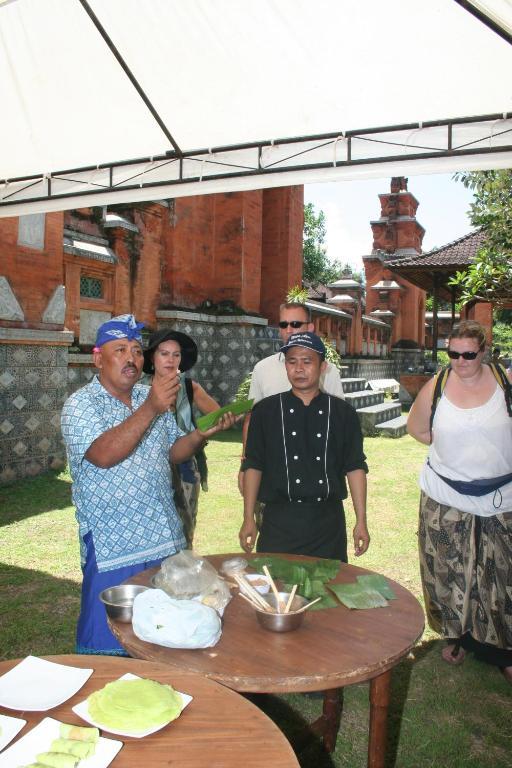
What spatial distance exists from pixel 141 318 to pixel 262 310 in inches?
178

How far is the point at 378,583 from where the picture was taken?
2455 mm

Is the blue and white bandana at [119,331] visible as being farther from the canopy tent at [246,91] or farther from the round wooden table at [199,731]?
the canopy tent at [246,91]

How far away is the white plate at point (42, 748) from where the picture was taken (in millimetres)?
1294

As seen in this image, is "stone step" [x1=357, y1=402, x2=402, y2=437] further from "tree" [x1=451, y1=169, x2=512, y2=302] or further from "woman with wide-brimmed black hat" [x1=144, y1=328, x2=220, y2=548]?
"woman with wide-brimmed black hat" [x1=144, y1=328, x2=220, y2=548]

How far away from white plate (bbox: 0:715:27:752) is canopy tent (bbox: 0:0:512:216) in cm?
372

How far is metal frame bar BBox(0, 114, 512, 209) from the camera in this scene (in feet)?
12.8

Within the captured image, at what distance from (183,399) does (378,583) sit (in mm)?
1956

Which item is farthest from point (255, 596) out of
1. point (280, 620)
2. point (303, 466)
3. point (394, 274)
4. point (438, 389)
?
point (394, 274)

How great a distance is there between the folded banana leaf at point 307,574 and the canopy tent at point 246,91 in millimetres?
2852

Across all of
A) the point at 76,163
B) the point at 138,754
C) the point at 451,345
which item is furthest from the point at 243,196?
the point at 138,754

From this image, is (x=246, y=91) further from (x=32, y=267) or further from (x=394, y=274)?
(x=394, y=274)

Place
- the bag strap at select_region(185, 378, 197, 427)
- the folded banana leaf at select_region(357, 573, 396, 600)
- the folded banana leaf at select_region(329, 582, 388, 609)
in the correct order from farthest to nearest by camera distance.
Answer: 1. the bag strap at select_region(185, 378, 197, 427)
2. the folded banana leaf at select_region(357, 573, 396, 600)
3. the folded banana leaf at select_region(329, 582, 388, 609)

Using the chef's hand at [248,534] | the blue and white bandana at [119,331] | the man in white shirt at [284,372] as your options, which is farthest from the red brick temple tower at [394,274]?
the blue and white bandana at [119,331]

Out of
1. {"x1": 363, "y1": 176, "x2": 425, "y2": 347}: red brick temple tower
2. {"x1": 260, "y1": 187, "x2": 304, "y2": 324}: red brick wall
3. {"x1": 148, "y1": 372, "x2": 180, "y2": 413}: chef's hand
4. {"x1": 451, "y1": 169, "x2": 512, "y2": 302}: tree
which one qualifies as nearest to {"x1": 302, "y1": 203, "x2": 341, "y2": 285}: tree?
{"x1": 363, "y1": 176, "x2": 425, "y2": 347}: red brick temple tower
